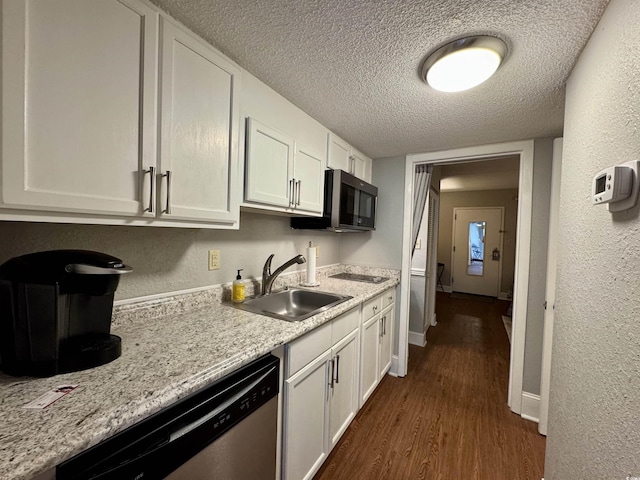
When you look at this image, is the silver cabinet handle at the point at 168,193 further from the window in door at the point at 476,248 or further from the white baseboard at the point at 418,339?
the window in door at the point at 476,248

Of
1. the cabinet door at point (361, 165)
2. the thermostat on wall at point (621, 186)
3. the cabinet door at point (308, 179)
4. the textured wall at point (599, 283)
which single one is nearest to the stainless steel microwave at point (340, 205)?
the cabinet door at point (308, 179)

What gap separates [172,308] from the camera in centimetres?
128

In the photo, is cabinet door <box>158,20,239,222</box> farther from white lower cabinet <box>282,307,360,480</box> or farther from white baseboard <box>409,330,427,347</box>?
white baseboard <box>409,330,427,347</box>

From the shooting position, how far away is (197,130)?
3.53 ft

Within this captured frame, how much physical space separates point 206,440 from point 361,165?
236 centimetres

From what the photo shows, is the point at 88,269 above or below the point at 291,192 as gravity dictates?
below

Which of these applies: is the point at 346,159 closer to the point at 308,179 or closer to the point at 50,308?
the point at 308,179

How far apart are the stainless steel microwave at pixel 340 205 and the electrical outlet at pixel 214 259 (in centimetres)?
74

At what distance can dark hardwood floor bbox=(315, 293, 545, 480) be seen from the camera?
1.54 metres

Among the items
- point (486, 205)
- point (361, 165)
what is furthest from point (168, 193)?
point (486, 205)

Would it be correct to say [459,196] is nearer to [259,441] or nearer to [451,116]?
[451,116]

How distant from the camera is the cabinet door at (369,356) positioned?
1.93m

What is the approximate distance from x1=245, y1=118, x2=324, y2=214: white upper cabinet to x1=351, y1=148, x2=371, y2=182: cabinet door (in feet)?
2.17

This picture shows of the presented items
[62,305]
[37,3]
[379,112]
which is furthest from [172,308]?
[379,112]
